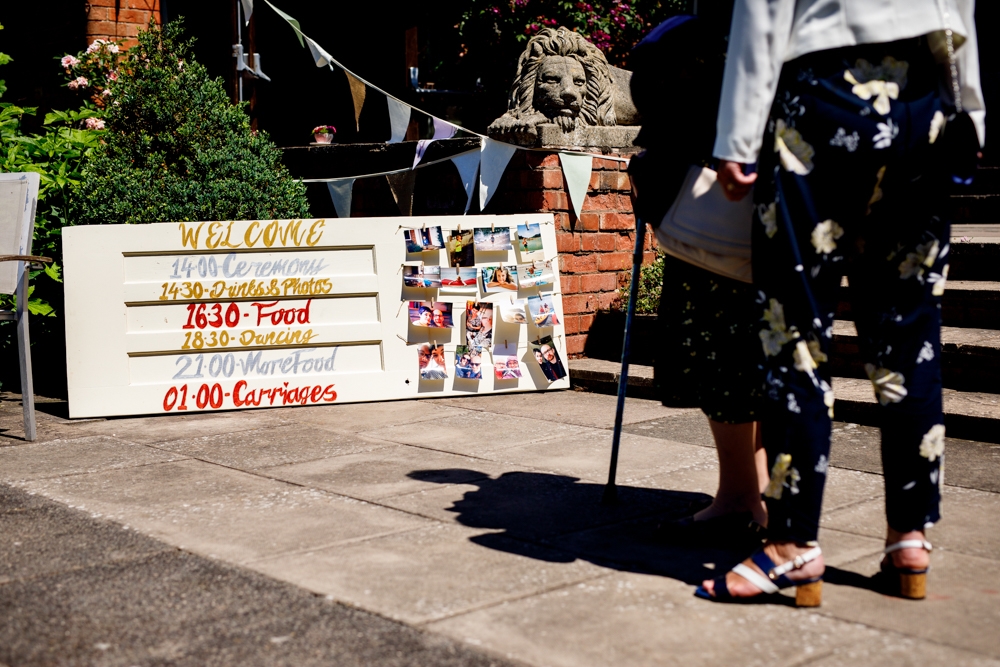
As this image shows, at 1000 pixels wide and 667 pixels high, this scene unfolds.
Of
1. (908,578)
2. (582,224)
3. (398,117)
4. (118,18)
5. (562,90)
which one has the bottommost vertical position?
(908,578)

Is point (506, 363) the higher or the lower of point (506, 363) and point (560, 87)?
the lower

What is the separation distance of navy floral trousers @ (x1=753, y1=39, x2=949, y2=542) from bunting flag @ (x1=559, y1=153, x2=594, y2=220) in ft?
11.8

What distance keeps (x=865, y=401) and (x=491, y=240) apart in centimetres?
212

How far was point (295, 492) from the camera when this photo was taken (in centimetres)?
384

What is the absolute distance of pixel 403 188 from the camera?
22.7 feet

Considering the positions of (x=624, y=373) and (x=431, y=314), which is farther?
(x=431, y=314)

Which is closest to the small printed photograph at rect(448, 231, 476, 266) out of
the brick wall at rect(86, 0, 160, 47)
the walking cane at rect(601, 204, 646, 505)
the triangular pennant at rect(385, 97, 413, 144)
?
the triangular pennant at rect(385, 97, 413, 144)

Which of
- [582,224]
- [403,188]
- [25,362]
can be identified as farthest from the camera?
[403,188]

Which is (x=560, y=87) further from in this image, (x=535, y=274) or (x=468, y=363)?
(x=468, y=363)

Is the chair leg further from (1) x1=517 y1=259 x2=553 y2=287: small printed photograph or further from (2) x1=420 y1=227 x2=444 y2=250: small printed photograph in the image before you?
(1) x1=517 y1=259 x2=553 y2=287: small printed photograph

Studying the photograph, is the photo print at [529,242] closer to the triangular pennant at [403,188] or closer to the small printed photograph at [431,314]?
the small printed photograph at [431,314]

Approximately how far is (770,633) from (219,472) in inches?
93.4

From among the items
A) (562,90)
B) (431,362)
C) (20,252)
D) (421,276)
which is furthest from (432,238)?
(20,252)

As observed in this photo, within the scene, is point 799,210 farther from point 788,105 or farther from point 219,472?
point 219,472
